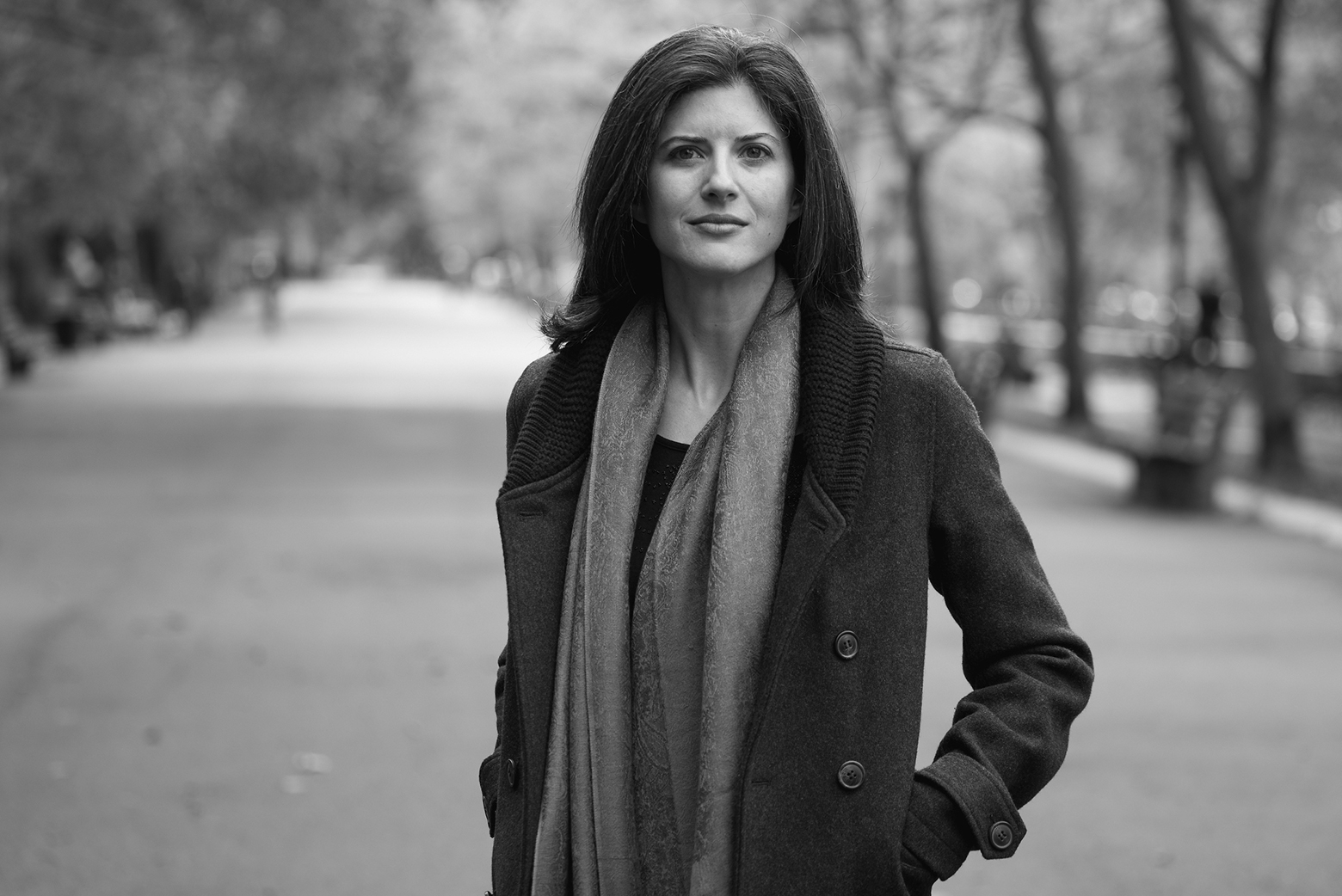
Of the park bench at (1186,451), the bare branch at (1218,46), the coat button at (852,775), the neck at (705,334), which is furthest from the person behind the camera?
the bare branch at (1218,46)

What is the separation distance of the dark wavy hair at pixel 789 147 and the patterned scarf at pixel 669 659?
144 mm

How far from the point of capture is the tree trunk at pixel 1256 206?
1645cm

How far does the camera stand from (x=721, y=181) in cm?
234

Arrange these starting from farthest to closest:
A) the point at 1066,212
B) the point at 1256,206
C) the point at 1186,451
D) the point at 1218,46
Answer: the point at 1066,212, the point at 1218,46, the point at 1256,206, the point at 1186,451

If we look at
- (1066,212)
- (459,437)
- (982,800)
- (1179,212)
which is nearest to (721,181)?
(982,800)

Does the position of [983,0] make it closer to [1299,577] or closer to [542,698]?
[1299,577]

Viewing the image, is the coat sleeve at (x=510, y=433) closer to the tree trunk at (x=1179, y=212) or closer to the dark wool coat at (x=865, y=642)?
the dark wool coat at (x=865, y=642)

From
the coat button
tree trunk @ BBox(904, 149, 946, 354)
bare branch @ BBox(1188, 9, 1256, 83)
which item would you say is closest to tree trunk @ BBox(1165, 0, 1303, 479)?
bare branch @ BBox(1188, 9, 1256, 83)

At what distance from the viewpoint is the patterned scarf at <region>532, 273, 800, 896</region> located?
227 cm

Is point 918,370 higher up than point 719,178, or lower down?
lower down

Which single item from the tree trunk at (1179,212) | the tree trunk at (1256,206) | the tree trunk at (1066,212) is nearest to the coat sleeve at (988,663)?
the tree trunk at (1256,206)

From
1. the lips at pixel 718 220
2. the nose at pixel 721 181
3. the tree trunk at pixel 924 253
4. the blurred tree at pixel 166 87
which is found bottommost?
the tree trunk at pixel 924 253

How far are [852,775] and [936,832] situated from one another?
15cm

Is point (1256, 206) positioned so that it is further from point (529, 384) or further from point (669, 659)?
point (669, 659)
